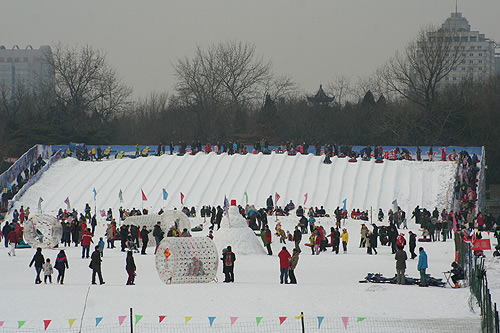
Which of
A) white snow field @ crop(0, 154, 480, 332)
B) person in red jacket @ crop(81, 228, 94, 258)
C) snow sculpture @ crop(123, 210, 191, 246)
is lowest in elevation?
white snow field @ crop(0, 154, 480, 332)

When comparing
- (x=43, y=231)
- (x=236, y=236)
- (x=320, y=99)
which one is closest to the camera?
(x=236, y=236)

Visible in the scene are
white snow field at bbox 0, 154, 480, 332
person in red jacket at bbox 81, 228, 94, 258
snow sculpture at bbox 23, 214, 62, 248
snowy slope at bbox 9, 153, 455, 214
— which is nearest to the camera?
white snow field at bbox 0, 154, 480, 332

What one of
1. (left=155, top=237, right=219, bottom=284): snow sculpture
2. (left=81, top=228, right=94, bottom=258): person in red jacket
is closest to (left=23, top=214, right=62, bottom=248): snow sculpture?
(left=81, top=228, right=94, bottom=258): person in red jacket

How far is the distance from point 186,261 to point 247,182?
26358 millimetres

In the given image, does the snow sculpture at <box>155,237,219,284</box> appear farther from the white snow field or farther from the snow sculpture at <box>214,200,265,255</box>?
the snow sculpture at <box>214,200,265,255</box>

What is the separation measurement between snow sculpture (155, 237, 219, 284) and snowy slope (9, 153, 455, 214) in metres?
23.1

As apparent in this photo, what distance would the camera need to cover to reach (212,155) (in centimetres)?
5041

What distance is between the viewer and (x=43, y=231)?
86.7ft

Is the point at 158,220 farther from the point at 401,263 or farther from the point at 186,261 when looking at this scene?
the point at 401,263

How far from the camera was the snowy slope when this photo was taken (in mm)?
43094

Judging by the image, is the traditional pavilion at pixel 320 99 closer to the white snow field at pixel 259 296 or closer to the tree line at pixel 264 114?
the tree line at pixel 264 114

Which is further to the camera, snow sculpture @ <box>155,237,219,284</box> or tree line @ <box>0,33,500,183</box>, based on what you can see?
tree line @ <box>0,33,500,183</box>

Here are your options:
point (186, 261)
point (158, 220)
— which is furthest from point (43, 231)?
point (186, 261)

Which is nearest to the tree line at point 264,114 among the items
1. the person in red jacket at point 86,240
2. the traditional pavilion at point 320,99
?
the traditional pavilion at point 320,99
